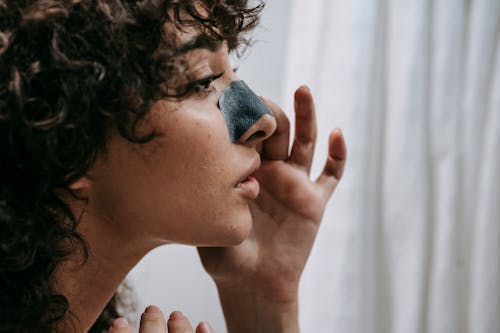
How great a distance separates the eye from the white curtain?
55 cm

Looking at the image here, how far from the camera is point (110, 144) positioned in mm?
741

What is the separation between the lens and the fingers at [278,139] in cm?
98

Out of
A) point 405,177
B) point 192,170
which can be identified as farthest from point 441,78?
point 192,170

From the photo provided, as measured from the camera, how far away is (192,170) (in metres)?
0.76

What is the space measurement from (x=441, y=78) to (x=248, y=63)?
47cm

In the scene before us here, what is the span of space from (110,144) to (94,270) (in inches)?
6.8

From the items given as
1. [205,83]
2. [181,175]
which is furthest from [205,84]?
[181,175]

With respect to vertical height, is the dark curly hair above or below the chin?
above

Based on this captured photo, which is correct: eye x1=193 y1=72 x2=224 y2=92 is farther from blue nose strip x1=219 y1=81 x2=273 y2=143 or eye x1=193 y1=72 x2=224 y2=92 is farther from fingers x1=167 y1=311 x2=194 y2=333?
fingers x1=167 y1=311 x2=194 y2=333

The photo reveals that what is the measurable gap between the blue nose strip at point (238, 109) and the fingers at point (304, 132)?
187mm

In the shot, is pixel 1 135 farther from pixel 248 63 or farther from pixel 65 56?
pixel 248 63

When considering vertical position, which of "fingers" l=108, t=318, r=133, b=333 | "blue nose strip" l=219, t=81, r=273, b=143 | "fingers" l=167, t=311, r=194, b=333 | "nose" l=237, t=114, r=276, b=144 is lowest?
"fingers" l=167, t=311, r=194, b=333

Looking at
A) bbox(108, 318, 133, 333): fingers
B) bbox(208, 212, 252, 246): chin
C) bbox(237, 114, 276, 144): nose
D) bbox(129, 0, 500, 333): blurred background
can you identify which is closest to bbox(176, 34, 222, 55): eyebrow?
bbox(237, 114, 276, 144): nose

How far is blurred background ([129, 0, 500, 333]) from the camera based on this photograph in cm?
125
